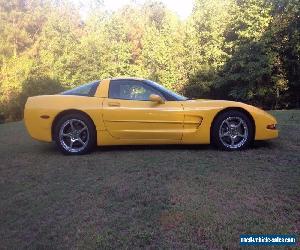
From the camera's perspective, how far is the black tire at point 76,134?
6.85m

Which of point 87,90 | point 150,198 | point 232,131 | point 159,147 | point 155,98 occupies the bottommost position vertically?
point 150,198

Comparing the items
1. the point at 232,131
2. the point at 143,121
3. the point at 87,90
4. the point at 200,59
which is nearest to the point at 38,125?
the point at 87,90

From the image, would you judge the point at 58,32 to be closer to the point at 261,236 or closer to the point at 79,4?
the point at 79,4

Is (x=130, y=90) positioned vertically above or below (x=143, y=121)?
above

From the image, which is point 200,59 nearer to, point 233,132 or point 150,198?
point 233,132

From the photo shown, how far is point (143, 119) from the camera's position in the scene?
6.79 metres

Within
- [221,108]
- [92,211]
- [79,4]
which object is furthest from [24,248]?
[79,4]

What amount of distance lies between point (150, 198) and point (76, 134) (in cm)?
282

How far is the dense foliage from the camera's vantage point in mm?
26875

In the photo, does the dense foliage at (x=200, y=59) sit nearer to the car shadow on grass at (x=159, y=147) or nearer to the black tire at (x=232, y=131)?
the car shadow on grass at (x=159, y=147)

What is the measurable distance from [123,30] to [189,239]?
112 feet

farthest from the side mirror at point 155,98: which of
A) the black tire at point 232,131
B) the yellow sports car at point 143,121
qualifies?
the black tire at point 232,131

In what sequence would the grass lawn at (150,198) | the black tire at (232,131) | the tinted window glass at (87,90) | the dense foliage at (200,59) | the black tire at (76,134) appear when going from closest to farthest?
the grass lawn at (150,198) < the black tire at (232,131) < the black tire at (76,134) < the tinted window glass at (87,90) < the dense foliage at (200,59)

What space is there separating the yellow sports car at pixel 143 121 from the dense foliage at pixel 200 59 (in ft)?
66.0
